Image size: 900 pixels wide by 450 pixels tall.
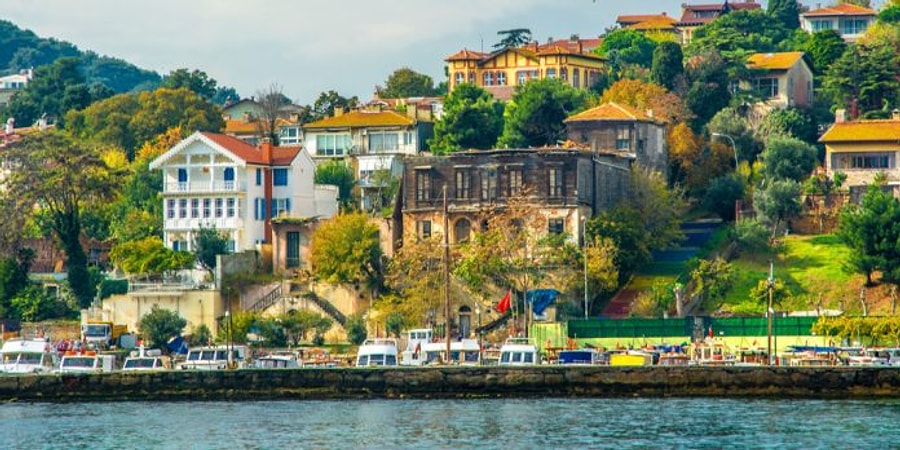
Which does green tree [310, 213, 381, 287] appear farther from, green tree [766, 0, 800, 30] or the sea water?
green tree [766, 0, 800, 30]

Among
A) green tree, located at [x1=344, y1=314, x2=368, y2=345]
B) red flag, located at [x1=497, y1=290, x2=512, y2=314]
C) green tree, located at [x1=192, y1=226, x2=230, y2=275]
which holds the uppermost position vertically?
green tree, located at [x1=192, y1=226, x2=230, y2=275]

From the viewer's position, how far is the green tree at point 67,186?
124 metres

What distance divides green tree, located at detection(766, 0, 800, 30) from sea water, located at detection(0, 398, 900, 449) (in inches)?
4078

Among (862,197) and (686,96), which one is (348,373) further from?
(686,96)

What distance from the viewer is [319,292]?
11675cm

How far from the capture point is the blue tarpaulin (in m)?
111

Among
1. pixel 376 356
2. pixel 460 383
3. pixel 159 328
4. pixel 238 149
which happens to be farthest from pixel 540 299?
pixel 238 149

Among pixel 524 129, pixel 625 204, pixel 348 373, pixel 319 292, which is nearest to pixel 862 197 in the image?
pixel 625 204

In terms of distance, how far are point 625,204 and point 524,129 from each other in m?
17.4

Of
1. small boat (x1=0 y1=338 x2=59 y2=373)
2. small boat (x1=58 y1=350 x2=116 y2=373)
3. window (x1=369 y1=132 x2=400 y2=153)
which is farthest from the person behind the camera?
window (x1=369 y1=132 x2=400 y2=153)

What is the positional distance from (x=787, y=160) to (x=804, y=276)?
14801 millimetres

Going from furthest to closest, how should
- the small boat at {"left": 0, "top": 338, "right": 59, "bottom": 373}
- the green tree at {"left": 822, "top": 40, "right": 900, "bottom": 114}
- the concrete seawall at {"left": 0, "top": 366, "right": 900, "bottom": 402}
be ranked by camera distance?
the green tree at {"left": 822, "top": 40, "right": 900, "bottom": 114} → the small boat at {"left": 0, "top": 338, "right": 59, "bottom": 373} → the concrete seawall at {"left": 0, "top": 366, "right": 900, "bottom": 402}

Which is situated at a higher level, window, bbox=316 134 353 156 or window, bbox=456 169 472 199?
window, bbox=316 134 353 156

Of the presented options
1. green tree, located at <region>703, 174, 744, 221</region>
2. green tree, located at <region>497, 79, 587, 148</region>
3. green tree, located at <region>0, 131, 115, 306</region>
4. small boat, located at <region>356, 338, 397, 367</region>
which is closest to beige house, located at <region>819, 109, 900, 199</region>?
green tree, located at <region>703, 174, 744, 221</region>
